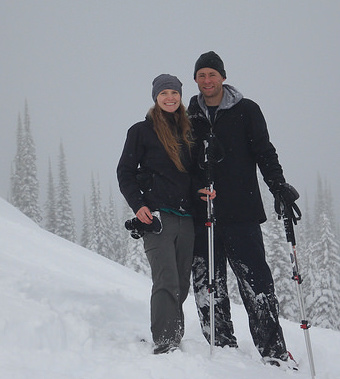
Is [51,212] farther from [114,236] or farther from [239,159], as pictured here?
[239,159]

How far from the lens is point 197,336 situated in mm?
5617

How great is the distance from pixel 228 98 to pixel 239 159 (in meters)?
0.79

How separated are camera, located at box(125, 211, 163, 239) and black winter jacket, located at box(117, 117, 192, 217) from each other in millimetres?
169

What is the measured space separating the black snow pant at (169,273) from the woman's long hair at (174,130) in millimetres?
699

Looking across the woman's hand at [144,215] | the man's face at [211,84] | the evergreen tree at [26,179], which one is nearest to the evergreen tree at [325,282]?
the man's face at [211,84]

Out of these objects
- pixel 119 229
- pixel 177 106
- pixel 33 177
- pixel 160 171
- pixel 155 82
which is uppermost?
pixel 155 82

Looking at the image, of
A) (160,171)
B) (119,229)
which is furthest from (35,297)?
(119,229)

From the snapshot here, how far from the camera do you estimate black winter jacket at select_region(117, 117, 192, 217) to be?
444 cm

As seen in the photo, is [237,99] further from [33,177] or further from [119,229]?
[119,229]

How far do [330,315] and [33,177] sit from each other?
3194 cm

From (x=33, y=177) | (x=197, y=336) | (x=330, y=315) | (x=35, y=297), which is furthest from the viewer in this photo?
(x=33, y=177)

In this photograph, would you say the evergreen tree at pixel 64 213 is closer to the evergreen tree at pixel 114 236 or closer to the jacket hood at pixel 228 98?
the evergreen tree at pixel 114 236

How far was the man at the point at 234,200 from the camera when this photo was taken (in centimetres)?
462

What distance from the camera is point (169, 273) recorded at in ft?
13.9
